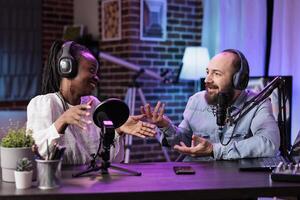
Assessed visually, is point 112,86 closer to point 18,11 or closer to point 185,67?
point 185,67

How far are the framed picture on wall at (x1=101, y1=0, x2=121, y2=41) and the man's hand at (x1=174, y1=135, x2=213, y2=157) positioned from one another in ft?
9.09

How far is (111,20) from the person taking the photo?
15.4 ft

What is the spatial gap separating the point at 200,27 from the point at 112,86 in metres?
1.03

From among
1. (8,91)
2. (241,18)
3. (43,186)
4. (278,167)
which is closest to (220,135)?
(278,167)

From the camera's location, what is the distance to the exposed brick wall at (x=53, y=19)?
5.34 m

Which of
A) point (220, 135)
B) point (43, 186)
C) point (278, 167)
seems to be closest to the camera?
point (43, 186)

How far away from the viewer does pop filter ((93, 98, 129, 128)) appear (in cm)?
171

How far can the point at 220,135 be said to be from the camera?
2.23 metres

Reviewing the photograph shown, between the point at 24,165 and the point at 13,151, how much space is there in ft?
0.21

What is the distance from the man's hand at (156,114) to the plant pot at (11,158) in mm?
598

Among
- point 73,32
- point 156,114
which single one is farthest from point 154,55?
point 156,114

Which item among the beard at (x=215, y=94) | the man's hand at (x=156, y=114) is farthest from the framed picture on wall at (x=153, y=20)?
the man's hand at (x=156, y=114)

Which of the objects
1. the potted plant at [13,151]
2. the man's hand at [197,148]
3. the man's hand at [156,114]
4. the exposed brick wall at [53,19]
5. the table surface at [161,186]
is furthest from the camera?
the exposed brick wall at [53,19]

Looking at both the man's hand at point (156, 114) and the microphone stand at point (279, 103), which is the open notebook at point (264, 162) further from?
the man's hand at point (156, 114)
